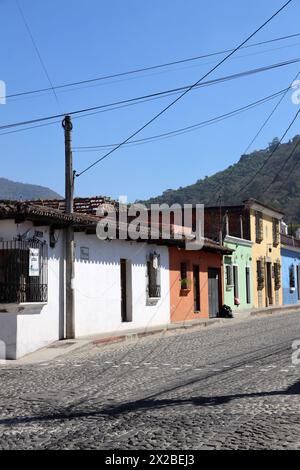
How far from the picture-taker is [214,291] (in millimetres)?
28984

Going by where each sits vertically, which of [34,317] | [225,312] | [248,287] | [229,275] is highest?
[229,275]

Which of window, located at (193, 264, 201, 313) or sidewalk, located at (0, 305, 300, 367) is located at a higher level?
window, located at (193, 264, 201, 313)

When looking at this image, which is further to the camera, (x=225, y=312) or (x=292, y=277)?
(x=292, y=277)

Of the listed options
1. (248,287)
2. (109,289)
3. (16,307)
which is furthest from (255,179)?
(16,307)

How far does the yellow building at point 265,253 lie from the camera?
3628 centimetres

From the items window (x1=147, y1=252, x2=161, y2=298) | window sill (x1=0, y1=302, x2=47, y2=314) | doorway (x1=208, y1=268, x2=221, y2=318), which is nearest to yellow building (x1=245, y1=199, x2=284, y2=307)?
doorway (x1=208, y1=268, x2=221, y2=318)

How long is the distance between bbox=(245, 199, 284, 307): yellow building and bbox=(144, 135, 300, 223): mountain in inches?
99.8

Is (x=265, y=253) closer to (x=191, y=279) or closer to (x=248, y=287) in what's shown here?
(x=248, y=287)


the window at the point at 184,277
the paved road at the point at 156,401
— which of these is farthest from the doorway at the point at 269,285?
the paved road at the point at 156,401

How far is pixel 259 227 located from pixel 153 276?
1648 cm

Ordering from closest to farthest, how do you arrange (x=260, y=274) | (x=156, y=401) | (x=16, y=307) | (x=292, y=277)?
1. (x=156, y=401)
2. (x=16, y=307)
3. (x=260, y=274)
4. (x=292, y=277)

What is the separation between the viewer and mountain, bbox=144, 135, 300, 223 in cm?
2317

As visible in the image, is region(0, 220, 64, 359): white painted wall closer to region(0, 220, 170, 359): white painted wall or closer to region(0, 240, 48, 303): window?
region(0, 220, 170, 359): white painted wall

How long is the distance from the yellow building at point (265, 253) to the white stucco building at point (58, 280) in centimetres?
1516
